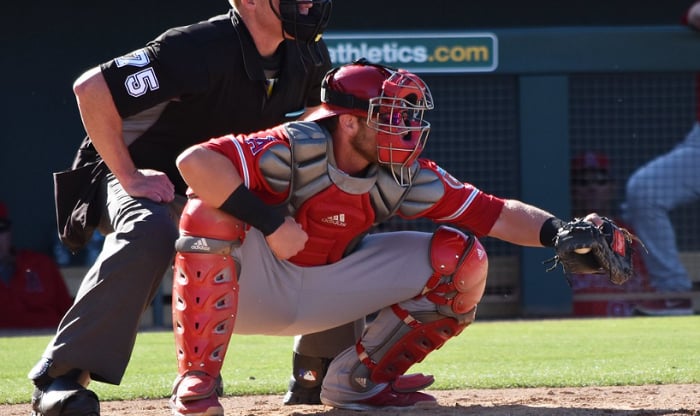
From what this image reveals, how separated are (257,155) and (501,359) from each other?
7.97 ft

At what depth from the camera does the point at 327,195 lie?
3.57 metres

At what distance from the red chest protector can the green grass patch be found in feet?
2.83

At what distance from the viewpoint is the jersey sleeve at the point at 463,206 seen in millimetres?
3748

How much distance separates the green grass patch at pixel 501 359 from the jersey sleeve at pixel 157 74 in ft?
4.09

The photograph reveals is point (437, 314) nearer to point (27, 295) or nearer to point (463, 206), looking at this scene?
point (463, 206)

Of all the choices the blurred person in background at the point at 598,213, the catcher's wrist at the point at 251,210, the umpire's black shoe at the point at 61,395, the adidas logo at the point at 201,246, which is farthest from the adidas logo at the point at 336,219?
the blurred person in background at the point at 598,213

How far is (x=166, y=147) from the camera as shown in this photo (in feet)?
13.1

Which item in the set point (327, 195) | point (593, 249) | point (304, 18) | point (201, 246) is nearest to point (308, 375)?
point (327, 195)

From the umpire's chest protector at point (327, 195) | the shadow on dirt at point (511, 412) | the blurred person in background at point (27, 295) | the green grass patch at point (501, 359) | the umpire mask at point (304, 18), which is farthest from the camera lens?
the blurred person in background at point (27, 295)

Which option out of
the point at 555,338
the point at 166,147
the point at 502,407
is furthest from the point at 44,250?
the point at 502,407

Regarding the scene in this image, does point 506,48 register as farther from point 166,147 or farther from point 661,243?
point 166,147

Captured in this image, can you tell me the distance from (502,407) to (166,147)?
4.79ft

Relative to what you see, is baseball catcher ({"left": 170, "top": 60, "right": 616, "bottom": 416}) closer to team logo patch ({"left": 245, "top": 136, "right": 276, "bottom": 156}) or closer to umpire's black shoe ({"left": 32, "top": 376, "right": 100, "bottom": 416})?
team logo patch ({"left": 245, "top": 136, "right": 276, "bottom": 156})

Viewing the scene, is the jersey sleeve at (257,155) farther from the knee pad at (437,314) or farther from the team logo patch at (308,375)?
the team logo patch at (308,375)
